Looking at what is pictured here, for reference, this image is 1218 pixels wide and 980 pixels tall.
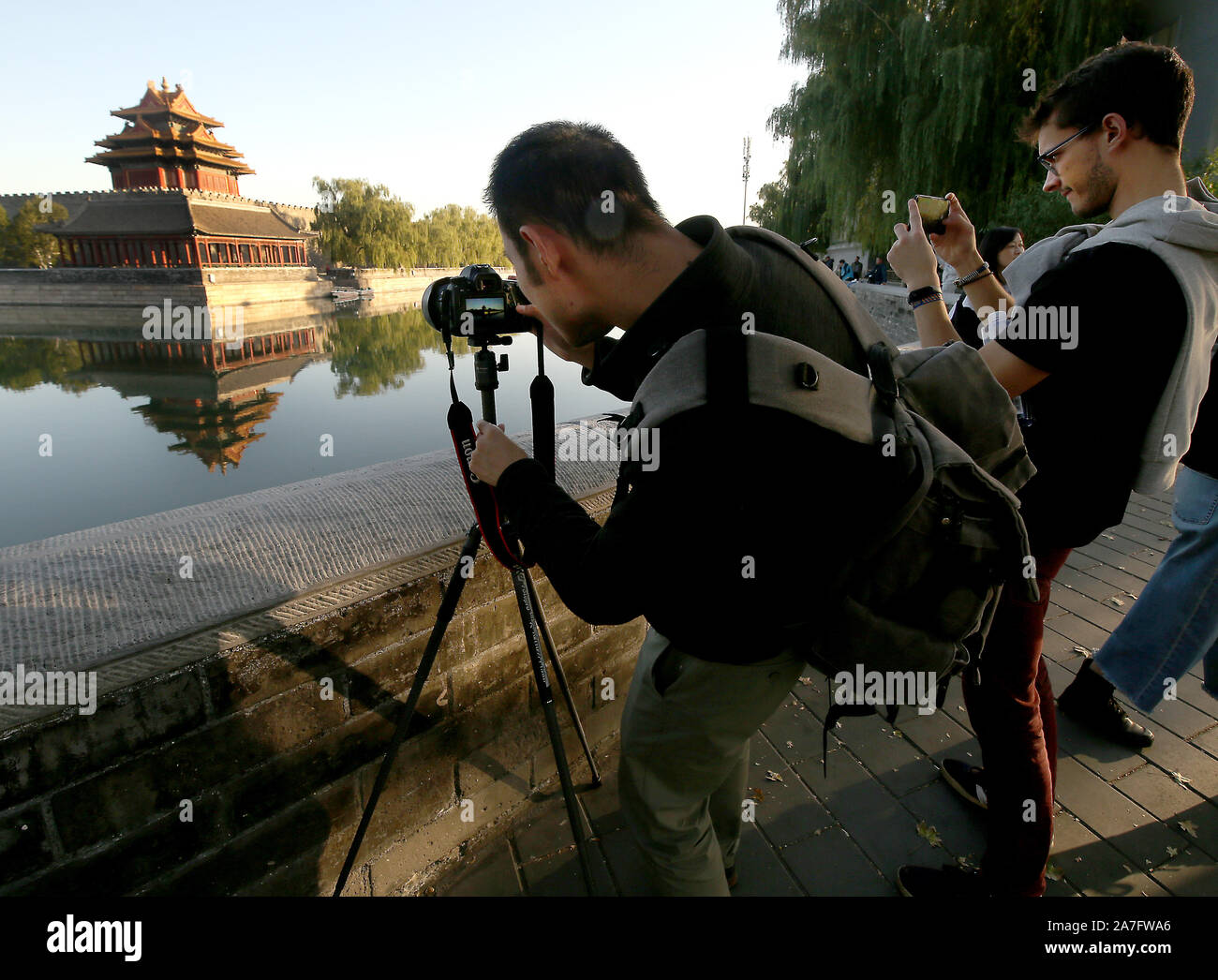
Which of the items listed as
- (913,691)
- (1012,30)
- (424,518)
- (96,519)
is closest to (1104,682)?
(913,691)

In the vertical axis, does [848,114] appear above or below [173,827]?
above

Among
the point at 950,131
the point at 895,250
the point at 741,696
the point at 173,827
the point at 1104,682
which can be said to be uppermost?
the point at 950,131

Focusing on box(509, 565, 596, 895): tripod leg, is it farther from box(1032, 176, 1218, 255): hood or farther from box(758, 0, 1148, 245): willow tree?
box(758, 0, 1148, 245): willow tree

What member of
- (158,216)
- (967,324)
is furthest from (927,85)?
(158,216)

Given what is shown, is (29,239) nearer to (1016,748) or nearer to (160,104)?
(160,104)

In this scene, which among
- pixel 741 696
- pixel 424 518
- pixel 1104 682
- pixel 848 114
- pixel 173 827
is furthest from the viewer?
pixel 848 114

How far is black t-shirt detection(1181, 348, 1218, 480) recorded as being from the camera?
190cm

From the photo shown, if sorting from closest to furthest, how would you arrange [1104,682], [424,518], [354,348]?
[424,518], [1104,682], [354,348]

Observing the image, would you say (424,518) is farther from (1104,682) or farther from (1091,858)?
(1104,682)

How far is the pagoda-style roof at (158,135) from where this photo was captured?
4247cm

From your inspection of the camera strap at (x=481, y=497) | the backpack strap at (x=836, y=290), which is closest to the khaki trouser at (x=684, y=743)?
the camera strap at (x=481, y=497)

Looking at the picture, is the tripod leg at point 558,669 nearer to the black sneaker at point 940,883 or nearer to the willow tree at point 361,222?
the black sneaker at point 940,883
